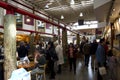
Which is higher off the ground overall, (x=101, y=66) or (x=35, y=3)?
(x=35, y=3)

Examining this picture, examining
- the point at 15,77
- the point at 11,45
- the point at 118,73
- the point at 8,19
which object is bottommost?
the point at 118,73

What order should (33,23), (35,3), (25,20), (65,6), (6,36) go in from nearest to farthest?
1. (6,36)
2. (35,3)
3. (65,6)
4. (25,20)
5. (33,23)

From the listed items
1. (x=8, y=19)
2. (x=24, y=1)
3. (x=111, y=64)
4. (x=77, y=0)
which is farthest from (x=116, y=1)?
(x=24, y=1)

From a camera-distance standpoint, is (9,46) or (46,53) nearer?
(9,46)

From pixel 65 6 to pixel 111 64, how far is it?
8234 millimetres

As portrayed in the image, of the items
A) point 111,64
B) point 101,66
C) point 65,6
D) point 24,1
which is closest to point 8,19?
point 101,66

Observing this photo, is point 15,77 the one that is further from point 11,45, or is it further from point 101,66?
point 101,66

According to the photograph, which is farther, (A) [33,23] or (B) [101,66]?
(A) [33,23]

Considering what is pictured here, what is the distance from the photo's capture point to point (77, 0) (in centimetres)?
1291

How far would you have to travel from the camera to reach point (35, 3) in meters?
13.2

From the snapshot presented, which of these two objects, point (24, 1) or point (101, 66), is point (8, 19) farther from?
point (24, 1)

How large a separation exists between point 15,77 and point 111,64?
14.4 feet

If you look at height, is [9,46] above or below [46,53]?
above

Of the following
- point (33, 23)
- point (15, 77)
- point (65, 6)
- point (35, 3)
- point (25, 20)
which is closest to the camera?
point (15, 77)
